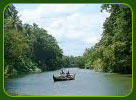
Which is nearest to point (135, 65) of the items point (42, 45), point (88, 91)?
point (88, 91)

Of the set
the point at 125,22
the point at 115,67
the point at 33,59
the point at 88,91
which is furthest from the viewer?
the point at 115,67

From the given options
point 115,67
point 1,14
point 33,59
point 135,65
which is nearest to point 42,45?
point 33,59

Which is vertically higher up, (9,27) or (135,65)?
(9,27)

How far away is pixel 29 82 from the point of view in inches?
305

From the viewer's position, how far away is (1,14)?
5.62 m

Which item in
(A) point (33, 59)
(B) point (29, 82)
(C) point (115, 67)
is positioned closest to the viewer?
(A) point (33, 59)

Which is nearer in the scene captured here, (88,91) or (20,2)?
(20,2)

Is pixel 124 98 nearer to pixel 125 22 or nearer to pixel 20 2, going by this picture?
pixel 20 2

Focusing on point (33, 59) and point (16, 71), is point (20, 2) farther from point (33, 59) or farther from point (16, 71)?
point (16, 71)

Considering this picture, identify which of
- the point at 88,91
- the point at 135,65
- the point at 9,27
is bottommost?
the point at 88,91

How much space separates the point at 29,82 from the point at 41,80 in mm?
371

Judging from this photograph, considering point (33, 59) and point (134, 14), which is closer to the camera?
point (134, 14)

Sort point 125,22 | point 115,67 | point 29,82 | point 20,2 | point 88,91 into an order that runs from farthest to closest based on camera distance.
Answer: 1. point 115,67
2. point 125,22
3. point 29,82
4. point 88,91
5. point 20,2

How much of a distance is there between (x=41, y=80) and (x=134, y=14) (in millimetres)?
2608
